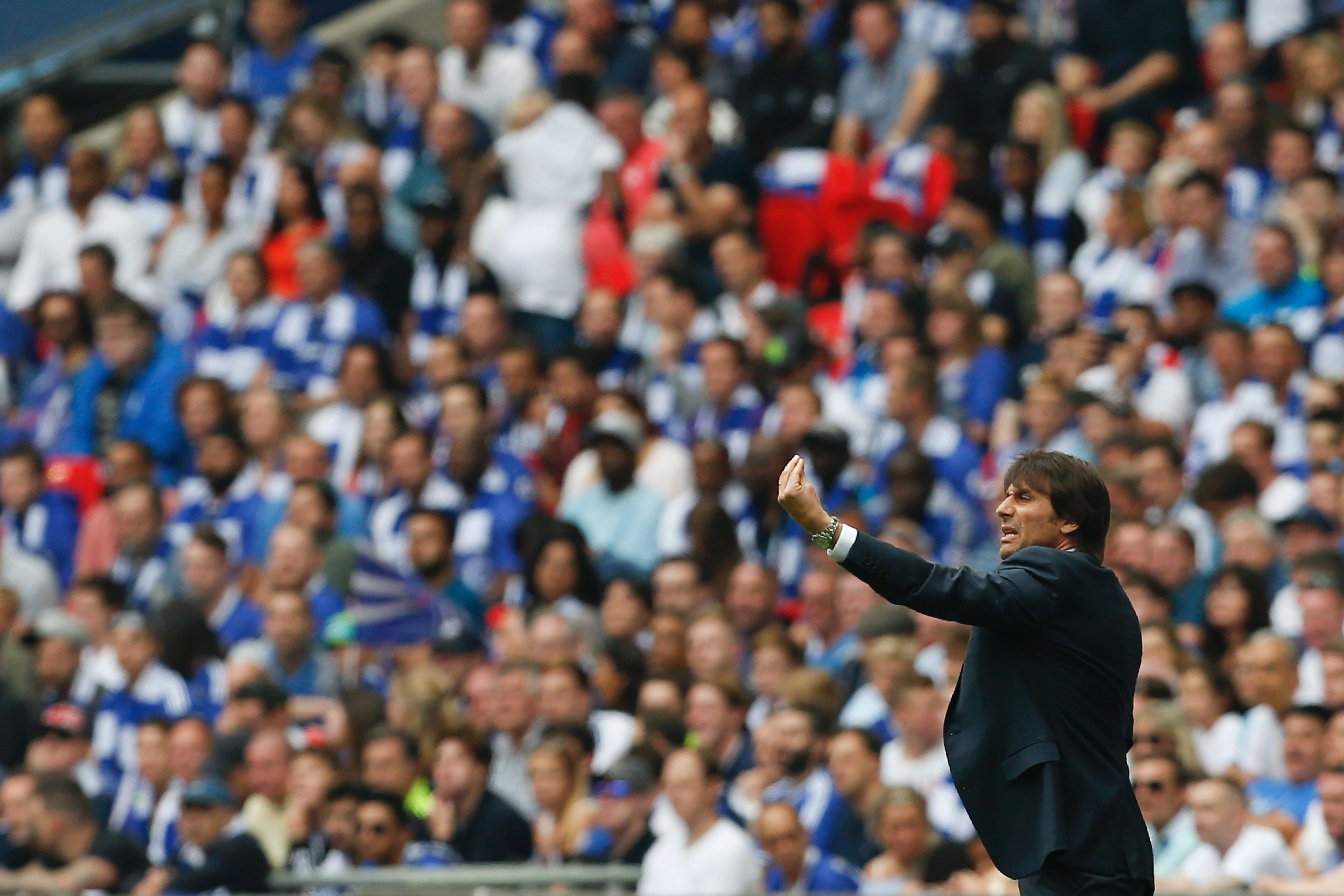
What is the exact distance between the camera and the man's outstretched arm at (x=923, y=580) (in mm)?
4820

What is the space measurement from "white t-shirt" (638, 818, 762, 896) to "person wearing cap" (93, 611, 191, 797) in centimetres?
334

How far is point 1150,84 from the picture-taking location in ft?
44.2

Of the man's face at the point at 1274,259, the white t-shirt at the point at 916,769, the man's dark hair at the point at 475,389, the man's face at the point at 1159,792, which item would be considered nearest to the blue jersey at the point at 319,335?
the man's dark hair at the point at 475,389

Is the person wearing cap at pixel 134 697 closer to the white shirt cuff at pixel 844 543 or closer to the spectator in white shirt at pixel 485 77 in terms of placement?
the spectator in white shirt at pixel 485 77

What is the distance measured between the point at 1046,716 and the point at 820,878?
3.82 m

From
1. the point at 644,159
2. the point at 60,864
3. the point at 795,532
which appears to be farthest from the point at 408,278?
the point at 60,864

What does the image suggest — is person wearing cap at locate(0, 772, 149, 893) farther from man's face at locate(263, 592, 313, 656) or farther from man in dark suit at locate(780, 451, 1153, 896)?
man in dark suit at locate(780, 451, 1153, 896)

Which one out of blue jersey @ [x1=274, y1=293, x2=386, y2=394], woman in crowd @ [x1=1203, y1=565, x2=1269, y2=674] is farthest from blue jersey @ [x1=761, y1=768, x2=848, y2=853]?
blue jersey @ [x1=274, y1=293, x2=386, y2=394]

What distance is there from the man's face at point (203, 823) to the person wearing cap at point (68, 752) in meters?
1.20

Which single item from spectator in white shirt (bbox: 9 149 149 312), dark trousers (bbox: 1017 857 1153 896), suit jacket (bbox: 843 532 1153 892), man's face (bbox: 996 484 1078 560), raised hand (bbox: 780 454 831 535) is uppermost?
raised hand (bbox: 780 454 831 535)

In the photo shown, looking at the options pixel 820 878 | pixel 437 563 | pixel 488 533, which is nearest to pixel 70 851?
pixel 437 563

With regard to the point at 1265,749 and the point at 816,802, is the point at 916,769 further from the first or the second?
the point at 1265,749

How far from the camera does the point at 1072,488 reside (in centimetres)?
507

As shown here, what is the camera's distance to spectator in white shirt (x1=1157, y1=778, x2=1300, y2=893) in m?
7.88
